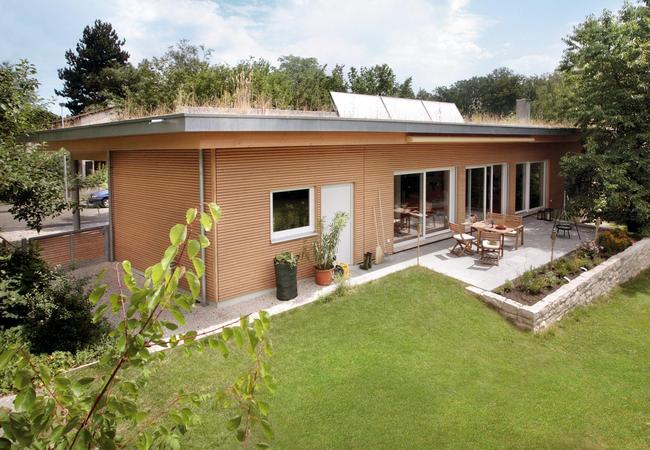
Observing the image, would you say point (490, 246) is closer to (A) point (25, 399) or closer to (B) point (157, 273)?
(B) point (157, 273)

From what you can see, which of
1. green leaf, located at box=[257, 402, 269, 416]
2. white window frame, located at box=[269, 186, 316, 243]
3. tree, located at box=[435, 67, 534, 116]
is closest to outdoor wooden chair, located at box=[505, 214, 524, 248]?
white window frame, located at box=[269, 186, 316, 243]

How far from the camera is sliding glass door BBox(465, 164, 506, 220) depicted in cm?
1541

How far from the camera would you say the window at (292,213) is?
31.6 feet

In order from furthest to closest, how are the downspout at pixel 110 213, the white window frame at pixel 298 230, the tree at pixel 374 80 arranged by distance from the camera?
the tree at pixel 374 80 < the downspout at pixel 110 213 < the white window frame at pixel 298 230

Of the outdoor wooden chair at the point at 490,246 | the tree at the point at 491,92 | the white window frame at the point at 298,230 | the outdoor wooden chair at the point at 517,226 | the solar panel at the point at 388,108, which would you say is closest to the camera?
the white window frame at the point at 298,230

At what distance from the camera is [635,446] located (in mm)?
5578

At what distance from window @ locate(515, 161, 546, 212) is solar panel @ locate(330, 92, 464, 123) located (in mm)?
3438

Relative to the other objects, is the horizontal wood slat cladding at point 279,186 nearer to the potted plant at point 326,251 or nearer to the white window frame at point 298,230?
the white window frame at point 298,230

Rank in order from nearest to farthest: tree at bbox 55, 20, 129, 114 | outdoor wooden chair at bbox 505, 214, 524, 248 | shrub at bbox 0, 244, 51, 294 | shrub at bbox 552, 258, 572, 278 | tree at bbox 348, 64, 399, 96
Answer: shrub at bbox 0, 244, 51, 294
shrub at bbox 552, 258, 572, 278
outdoor wooden chair at bbox 505, 214, 524, 248
tree at bbox 348, 64, 399, 96
tree at bbox 55, 20, 129, 114

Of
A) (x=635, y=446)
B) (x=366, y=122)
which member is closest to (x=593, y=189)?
(x=366, y=122)

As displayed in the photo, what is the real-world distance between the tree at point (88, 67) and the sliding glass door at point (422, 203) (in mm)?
45978

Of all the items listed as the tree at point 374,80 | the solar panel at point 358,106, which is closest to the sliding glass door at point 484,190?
the solar panel at point 358,106

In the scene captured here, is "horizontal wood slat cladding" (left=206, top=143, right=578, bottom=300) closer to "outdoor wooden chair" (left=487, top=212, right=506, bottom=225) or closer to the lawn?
the lawn

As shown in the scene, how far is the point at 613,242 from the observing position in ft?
43.5
